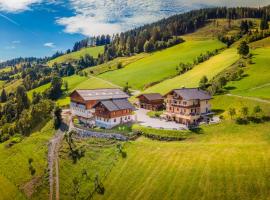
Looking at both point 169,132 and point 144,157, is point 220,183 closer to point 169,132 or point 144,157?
point 144,157

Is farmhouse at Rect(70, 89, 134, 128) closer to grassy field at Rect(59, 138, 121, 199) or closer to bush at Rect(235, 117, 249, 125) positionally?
grassy field at Rect(59, 138, 121, 199)

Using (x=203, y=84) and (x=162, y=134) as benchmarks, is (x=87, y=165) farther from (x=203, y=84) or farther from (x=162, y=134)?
(x=203, y=84)

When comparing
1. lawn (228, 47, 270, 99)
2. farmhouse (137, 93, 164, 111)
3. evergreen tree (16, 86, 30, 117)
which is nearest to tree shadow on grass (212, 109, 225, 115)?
lawn (228, 47, 270, 99)

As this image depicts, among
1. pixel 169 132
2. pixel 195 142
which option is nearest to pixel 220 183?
pixel 195 142

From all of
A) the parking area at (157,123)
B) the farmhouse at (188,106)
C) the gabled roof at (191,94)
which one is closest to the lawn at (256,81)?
the gabled roof at (191,94)

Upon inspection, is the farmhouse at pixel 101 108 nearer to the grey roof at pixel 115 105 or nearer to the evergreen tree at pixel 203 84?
the grey roof at pixel 115 105

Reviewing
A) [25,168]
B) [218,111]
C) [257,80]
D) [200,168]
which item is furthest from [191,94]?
[25,168]
